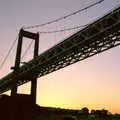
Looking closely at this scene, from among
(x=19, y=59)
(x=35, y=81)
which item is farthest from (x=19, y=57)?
(x=35, y=81)

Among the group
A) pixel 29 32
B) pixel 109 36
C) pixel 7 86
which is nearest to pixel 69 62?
pixel 109 36

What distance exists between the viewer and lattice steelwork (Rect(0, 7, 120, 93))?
26592mm

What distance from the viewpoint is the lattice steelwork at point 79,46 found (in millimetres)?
26592

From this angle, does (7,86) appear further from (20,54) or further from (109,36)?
(109,36)

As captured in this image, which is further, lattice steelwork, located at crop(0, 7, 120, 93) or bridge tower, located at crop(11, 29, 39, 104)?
bridge tower, located at crop(11, 29, 39, 104)

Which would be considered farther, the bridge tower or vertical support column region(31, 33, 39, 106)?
the bridge tower

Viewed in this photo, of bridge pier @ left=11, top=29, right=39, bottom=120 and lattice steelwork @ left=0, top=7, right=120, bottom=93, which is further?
bridge pier @ left=11, top=29, right=39, bottom=120

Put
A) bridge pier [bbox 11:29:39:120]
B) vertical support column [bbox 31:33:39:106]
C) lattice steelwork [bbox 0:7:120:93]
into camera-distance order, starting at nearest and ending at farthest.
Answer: lattice steelwork [bbox 0:7:120:93] < vertical support column [bbox 31:33:39:106] < bridge pier [bbox 11:29:39:120]

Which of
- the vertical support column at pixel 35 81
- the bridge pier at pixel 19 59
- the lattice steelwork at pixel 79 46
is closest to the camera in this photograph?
the lattice steelwork at pixel 79 46

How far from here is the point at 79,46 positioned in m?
31.7

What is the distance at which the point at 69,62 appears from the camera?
37.1 meters

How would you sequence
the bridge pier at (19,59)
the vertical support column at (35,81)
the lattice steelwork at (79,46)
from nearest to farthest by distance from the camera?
the lattice steelwork at (79,46)
the vertical support column at (35,81)
the bridge pier at (19,59)

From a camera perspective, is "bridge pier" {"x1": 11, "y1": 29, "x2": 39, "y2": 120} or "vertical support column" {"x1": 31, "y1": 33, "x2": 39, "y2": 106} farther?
"bridge pier" {"x1": 11, "y1": 29, "x2": 39, "y2": 120}

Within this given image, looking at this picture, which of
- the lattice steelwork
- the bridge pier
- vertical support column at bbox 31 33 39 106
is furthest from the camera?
the bridge pier
